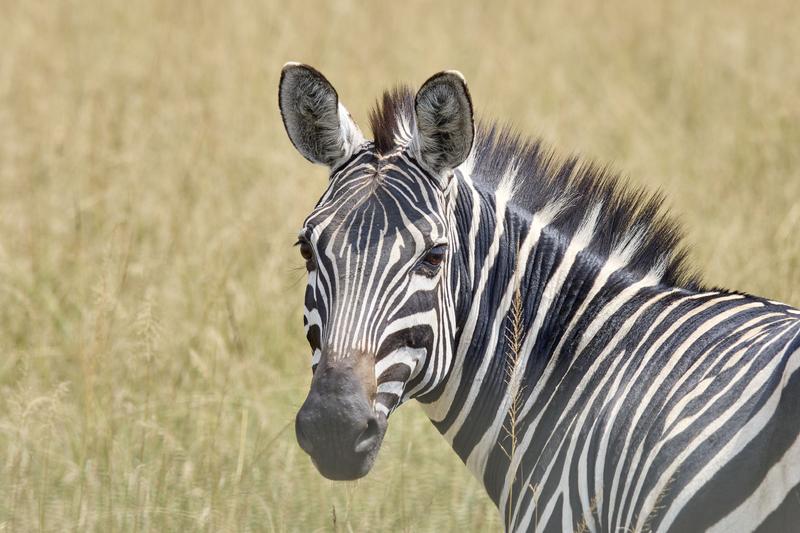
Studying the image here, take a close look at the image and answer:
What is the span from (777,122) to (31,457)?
725 cm

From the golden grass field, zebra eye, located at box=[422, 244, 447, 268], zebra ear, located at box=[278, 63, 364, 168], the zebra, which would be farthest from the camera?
the golden grass field

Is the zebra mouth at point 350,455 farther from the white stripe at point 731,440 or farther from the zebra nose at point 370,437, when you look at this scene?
the white stripe at point 731,440

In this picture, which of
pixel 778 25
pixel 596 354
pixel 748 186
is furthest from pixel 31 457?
pixel 778 25

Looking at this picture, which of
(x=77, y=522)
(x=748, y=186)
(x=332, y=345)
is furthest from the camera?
(x=748, y=186)

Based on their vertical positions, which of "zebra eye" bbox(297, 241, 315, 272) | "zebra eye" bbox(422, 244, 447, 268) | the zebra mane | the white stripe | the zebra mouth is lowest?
the zebra mouth

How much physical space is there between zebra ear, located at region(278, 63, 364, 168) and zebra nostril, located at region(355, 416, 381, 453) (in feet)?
3.47

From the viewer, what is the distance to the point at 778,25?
1234 cm

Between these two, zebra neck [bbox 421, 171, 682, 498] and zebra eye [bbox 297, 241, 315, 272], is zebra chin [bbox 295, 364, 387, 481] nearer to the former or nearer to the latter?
zebra eye [bbox 297, 241, 315, 272]

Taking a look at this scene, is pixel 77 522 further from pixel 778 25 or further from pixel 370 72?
pixel 778 25

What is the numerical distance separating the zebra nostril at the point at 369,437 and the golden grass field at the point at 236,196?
111cm

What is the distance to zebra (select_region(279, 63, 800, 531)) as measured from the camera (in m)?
3.25

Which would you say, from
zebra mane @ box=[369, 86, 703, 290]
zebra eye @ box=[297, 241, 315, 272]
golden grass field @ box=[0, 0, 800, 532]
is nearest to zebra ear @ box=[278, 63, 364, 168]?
zebra mane @ box=[369, 86, 703, 290]

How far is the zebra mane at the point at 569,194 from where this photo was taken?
4.00 metres

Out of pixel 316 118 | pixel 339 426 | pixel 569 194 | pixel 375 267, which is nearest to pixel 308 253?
pixel 375 267
